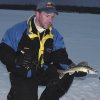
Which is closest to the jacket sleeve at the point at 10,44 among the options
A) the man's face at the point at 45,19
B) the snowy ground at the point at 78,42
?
the man's face at the point at 45,19

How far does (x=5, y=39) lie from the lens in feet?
17.0

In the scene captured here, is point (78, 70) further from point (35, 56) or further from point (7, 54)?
point (7, 54)

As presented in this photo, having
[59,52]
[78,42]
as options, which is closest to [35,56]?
[59,52]

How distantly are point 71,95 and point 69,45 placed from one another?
20.3 feet

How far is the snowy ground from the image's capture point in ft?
25.5

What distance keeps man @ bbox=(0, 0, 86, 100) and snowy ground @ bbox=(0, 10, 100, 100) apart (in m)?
1.86

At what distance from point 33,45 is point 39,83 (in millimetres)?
481

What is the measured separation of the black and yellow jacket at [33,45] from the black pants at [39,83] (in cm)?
13

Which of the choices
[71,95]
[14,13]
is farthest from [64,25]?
[71,95]

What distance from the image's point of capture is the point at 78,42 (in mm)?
14484

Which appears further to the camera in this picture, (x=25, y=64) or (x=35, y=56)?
(x=35, y=56)

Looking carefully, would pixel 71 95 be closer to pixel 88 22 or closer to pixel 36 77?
Result: pixel 36 77

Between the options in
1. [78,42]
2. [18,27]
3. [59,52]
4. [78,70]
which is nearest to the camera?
[78,70]

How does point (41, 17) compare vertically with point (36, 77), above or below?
above
